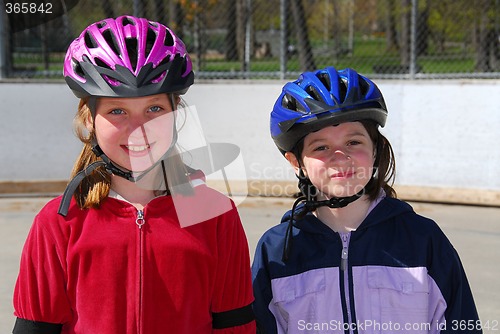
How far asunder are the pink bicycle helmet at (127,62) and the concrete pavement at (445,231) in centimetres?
280

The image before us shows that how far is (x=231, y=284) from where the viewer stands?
8.37ft

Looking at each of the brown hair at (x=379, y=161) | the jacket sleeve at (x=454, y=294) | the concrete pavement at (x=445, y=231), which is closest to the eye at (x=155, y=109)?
the brown hair at (x=379, y=161)

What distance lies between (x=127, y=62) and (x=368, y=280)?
1.19 metres

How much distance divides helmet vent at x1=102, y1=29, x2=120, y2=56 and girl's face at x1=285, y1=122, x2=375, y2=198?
2.75ft

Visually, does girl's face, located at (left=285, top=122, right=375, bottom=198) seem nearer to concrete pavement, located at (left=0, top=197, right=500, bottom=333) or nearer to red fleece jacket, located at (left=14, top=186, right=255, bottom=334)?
red fleece jacket, located at (left=14, top=186, right=255, bottom=334)

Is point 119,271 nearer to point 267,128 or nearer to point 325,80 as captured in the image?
point 325,80

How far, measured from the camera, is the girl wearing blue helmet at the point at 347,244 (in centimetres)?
272

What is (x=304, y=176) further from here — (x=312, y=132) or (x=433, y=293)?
(x=433, y=293)

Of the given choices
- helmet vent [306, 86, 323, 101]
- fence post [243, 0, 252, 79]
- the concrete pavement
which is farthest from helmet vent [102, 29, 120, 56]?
fence post [243, 0, 252, 79]

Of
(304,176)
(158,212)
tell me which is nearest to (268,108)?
(304,176)

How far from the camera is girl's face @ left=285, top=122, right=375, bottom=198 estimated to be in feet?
9.39

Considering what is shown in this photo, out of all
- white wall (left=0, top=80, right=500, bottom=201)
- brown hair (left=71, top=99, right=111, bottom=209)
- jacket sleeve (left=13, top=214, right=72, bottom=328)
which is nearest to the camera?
jacket sleeve (left=13, top=214, right=72, bottom=328)

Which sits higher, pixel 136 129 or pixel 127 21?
pixel 127 21

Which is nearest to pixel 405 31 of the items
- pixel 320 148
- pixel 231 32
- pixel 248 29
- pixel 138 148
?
pixel 248 29
